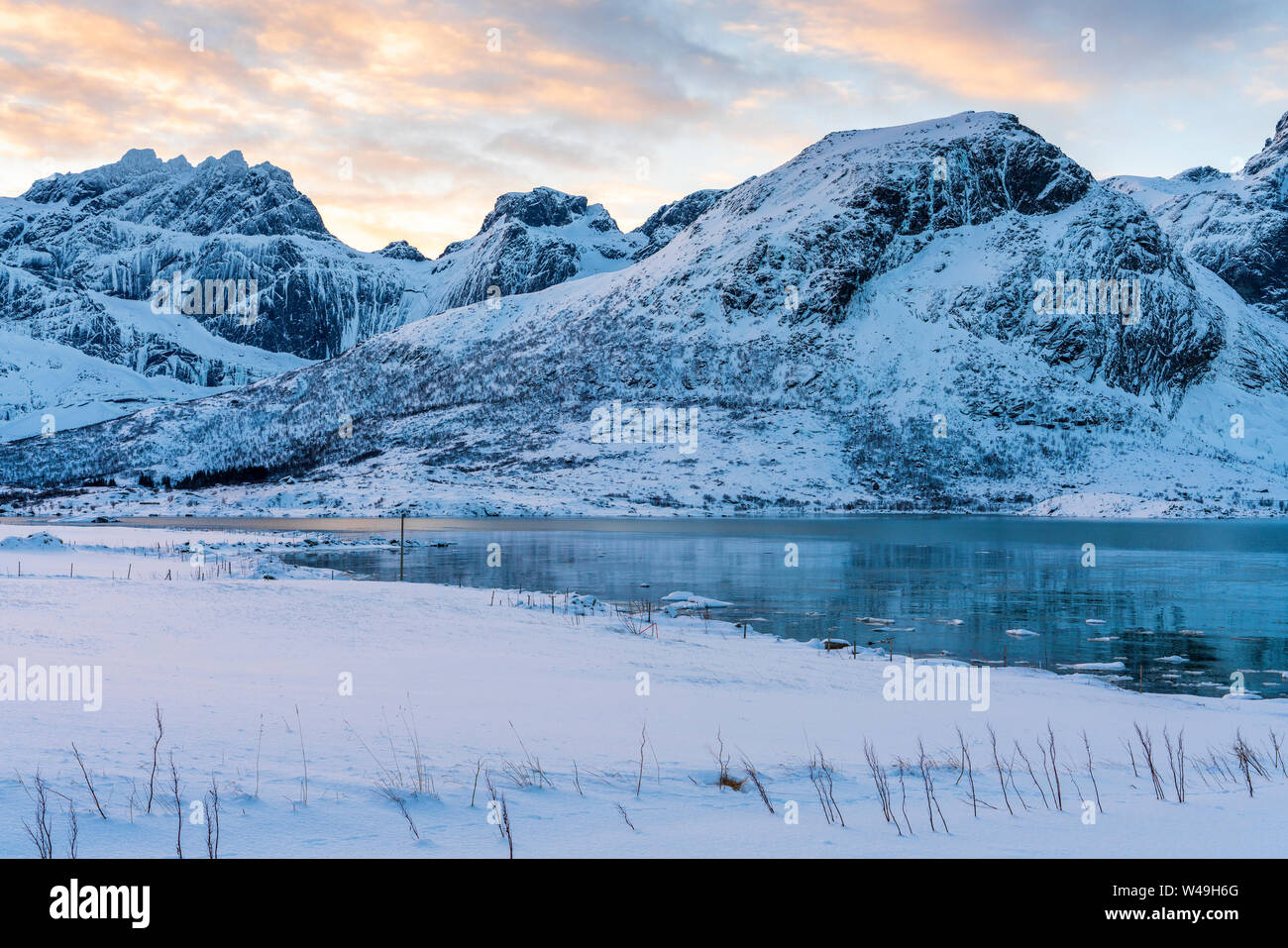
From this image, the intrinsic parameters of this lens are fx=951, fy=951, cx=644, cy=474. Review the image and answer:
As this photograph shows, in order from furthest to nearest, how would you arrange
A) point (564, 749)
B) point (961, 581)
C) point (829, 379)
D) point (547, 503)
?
point (829, 379)
point (547, 503)
point (961, 581)
point (564, 749)

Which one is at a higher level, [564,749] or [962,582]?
[564,749]

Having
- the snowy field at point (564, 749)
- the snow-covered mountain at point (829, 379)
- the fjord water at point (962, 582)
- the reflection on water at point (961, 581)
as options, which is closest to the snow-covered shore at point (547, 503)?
the snow-covered mountain at point (829, 379)

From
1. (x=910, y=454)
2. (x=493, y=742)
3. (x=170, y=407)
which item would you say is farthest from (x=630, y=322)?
(x=493, y=742)

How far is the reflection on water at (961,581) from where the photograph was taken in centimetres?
2466

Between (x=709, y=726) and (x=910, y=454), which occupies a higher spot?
(x=910, y=454)

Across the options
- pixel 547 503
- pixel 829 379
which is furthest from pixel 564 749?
pixel 829 379

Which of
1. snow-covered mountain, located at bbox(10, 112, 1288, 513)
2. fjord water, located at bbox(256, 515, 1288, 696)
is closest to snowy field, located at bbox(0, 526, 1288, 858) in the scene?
fjord water, located at bbox(256, 515, 1288, 696)

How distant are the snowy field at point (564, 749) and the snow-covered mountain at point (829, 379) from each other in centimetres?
8760

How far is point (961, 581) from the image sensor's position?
131 feet

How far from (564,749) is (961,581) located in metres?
33.4

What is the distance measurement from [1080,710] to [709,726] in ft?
23.4

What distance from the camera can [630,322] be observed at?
546ft

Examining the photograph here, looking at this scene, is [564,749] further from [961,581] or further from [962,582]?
[961,581]
